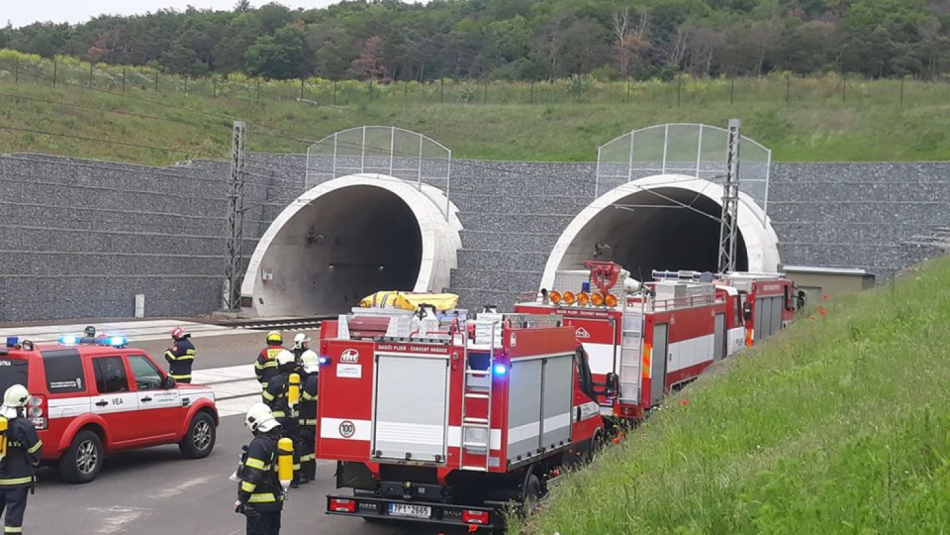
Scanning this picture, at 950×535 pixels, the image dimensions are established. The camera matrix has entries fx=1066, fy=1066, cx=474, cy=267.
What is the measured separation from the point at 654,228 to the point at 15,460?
119ft

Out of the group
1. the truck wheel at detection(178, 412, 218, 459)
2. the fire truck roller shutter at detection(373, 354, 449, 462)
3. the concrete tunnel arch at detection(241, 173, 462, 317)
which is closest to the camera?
the fire truck roller shutter at detection(373, 354, 449, 462)

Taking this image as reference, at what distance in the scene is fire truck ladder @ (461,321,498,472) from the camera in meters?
10.4

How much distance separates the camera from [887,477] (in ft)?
21.2

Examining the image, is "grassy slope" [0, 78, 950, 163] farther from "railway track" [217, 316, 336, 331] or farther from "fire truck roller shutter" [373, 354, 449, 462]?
"fire truck roller shutter" [373, 354, 449, 462]

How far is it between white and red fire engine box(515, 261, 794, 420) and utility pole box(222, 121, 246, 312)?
2459cm

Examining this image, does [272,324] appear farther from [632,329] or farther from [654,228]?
[632,329]

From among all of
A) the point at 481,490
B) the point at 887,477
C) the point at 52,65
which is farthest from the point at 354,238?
the point at 887,477

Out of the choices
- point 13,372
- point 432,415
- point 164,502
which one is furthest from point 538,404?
point 13,372

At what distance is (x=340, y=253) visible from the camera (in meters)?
47.0

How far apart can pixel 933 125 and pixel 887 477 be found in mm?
50728

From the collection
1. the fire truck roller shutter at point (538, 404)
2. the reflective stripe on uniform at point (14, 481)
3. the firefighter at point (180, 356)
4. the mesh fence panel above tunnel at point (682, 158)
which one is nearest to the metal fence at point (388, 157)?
the mesh fence panel above tunnel at point (682, 158)

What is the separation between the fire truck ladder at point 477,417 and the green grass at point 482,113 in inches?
1483

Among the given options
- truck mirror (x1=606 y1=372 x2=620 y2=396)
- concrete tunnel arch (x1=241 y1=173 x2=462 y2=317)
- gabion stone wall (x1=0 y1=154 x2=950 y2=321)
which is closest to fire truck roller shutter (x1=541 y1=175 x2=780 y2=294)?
gabion stone wall (x1=0 y1=154 x2=950 y2=321)

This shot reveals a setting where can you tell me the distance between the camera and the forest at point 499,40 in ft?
294
